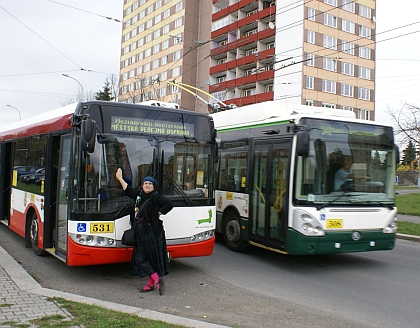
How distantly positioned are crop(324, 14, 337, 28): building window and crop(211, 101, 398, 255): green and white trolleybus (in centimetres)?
3982

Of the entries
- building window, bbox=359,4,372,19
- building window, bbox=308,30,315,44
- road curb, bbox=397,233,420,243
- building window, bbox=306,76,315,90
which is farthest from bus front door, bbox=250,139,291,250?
building window, bbox=359,4,372,19

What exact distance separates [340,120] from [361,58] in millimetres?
43618

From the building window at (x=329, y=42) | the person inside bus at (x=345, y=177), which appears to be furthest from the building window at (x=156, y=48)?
the person inside bus at (x=345, y=177)

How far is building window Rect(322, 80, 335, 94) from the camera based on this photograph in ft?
150

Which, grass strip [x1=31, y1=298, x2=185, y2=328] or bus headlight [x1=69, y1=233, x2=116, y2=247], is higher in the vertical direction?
bus headlight [x1=69, y1=233, x2=116, y2=247]

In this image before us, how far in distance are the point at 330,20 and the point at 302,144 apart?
42.7 metres

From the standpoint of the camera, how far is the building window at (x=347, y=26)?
47406 millimetres

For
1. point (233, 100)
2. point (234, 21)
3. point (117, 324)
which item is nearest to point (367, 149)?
point (117, 324)

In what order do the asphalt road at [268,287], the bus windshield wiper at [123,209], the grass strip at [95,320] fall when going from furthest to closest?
1. the bus windshield wiper at [123,209]
2. the asphalt road at [268,287]
3. the grass strip at [95,320]

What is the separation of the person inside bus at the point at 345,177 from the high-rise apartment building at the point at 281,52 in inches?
1190

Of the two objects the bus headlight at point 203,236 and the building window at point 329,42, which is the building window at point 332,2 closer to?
the building window at point 329,42

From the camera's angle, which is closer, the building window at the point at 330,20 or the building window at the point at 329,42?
the building window at the point at 329,42

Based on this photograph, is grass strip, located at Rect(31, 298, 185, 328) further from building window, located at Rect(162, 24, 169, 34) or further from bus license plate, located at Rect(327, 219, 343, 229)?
building window, located at Rect(162, 24, 169, 34)

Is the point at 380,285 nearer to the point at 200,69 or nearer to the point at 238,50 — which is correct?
the point at 238,50
